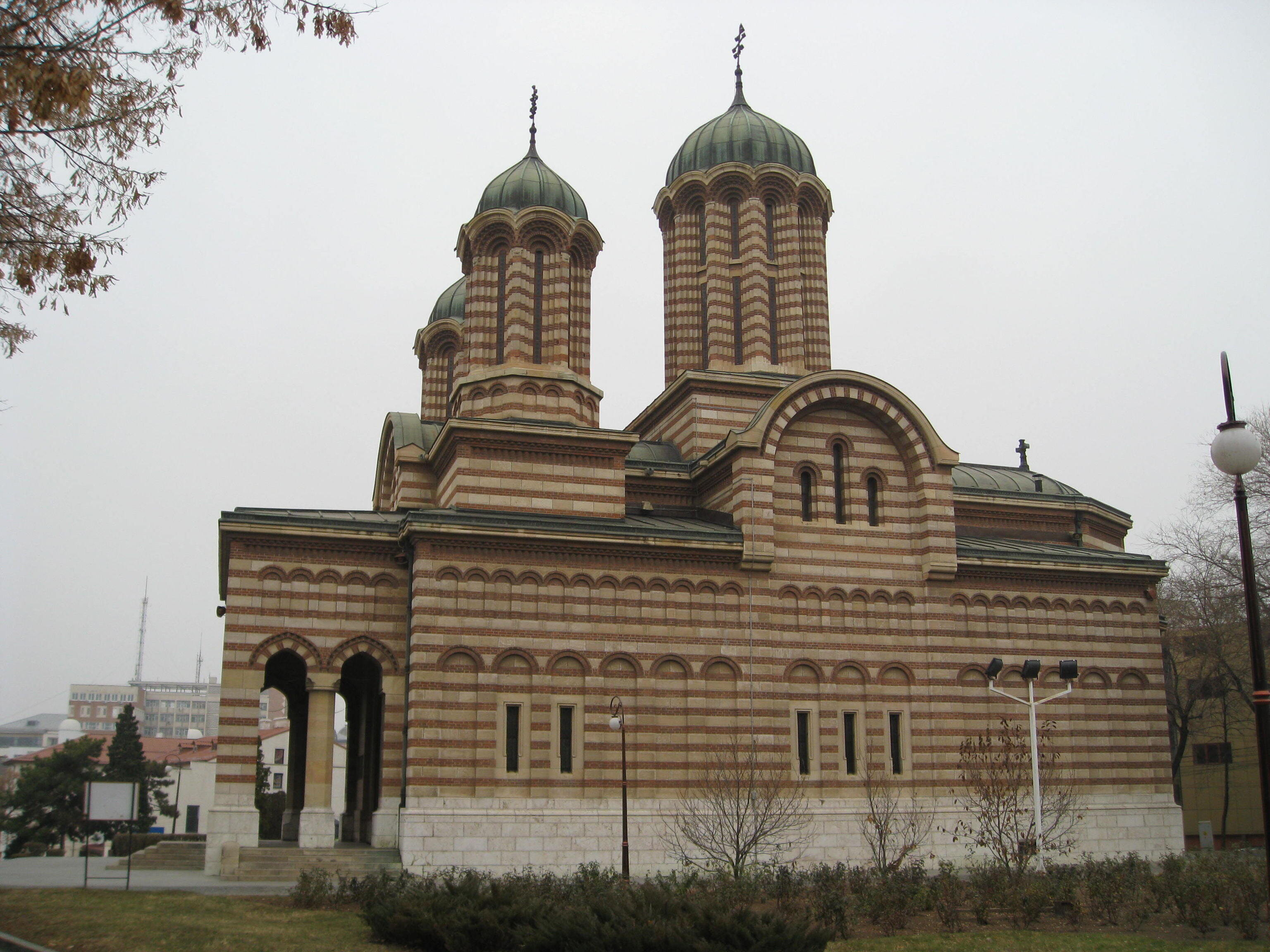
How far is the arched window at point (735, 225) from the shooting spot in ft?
110

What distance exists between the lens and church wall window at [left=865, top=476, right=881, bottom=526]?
2883 centimetres

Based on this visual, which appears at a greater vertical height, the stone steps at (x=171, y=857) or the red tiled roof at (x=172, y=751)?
the red tiled roof at (x=172, y=751)

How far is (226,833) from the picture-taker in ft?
77.1

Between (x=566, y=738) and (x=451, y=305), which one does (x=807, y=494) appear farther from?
(x=451, y=305)

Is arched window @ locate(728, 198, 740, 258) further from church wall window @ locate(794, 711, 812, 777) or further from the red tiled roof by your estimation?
the red tiled roof

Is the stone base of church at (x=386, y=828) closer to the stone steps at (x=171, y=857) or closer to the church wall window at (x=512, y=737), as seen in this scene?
the church wall window at (x=512, y=737)

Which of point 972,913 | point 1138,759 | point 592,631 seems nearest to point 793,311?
point 592,631

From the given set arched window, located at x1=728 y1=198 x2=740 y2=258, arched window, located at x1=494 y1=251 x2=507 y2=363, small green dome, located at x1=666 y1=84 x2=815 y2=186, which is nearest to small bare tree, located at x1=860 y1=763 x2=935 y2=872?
arched window, located at x1=494 y1=251 x2=507 y2=363

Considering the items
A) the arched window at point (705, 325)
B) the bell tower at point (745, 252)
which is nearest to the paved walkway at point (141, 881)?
the bell tower at point (745, 252)

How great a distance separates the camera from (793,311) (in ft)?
108

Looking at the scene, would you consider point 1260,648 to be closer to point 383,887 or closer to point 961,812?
point 383,887

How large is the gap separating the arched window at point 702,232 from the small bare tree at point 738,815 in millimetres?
A: 14749

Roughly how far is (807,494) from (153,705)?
164571 mm

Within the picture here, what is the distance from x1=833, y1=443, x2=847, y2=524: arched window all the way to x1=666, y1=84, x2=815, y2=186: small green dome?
9.76 m
